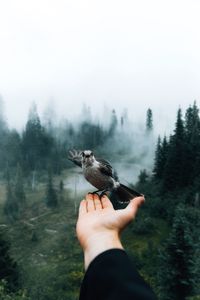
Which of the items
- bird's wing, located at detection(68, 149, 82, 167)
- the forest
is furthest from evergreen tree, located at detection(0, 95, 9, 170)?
bird's wing, located at detection(68, 149, 82, 167)

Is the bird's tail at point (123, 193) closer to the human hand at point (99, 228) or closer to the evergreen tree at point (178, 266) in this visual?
the human hand at point (99, 228)

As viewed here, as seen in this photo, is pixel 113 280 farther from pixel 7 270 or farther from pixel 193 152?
pixel 193 152

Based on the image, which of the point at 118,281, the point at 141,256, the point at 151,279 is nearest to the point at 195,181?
the point at 141,256

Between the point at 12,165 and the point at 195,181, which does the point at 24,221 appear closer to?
the point at 195,181

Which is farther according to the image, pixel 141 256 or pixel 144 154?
pixel 144 154

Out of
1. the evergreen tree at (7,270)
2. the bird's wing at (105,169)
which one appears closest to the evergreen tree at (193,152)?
the evergreen tree at (7,270)

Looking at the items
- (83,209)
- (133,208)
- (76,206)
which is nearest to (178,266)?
(83,209)

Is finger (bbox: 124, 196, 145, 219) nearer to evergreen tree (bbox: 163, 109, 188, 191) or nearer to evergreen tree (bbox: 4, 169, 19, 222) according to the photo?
evergreen tree (bbox: 163, 109, 188, 191)
